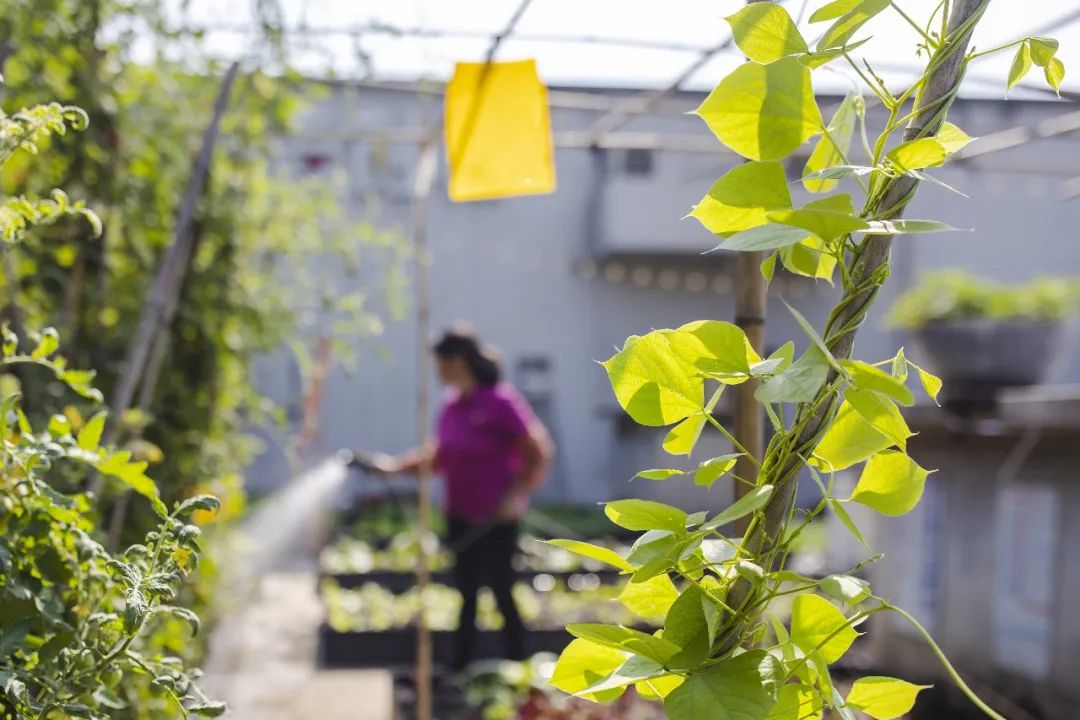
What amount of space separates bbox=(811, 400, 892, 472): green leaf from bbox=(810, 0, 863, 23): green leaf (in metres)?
0.21

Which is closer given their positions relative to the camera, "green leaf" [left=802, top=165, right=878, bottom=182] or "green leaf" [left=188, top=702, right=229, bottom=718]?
"green leaf" [left=802, top=165, right=878, bottom=182]

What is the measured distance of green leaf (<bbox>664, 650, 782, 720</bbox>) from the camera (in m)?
0.56

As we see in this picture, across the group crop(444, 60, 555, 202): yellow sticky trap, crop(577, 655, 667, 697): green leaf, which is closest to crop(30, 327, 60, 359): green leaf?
crop(577, 655, 667, 697): green leaf

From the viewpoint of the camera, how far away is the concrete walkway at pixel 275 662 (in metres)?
3.99

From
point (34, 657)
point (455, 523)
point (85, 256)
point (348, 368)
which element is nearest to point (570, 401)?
point (455, 523)

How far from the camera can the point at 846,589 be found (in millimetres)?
574

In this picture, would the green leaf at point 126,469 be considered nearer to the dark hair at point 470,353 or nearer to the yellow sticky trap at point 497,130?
the yellow sticky trap at point 497,130

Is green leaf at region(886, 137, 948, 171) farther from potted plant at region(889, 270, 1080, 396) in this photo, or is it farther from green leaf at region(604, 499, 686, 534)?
potted plant at region(889, 270, 1080, 396)

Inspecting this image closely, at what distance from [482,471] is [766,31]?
3.49 meters

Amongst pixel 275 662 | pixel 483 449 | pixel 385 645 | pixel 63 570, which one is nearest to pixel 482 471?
pixel 483 449

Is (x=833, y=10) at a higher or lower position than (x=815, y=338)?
higher

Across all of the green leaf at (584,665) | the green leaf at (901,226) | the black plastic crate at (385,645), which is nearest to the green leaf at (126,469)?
the green leaf at (584,665)

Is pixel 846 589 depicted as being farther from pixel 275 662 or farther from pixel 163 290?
pixel 275 662

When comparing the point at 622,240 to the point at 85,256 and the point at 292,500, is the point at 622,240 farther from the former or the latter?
the point at 85,256
